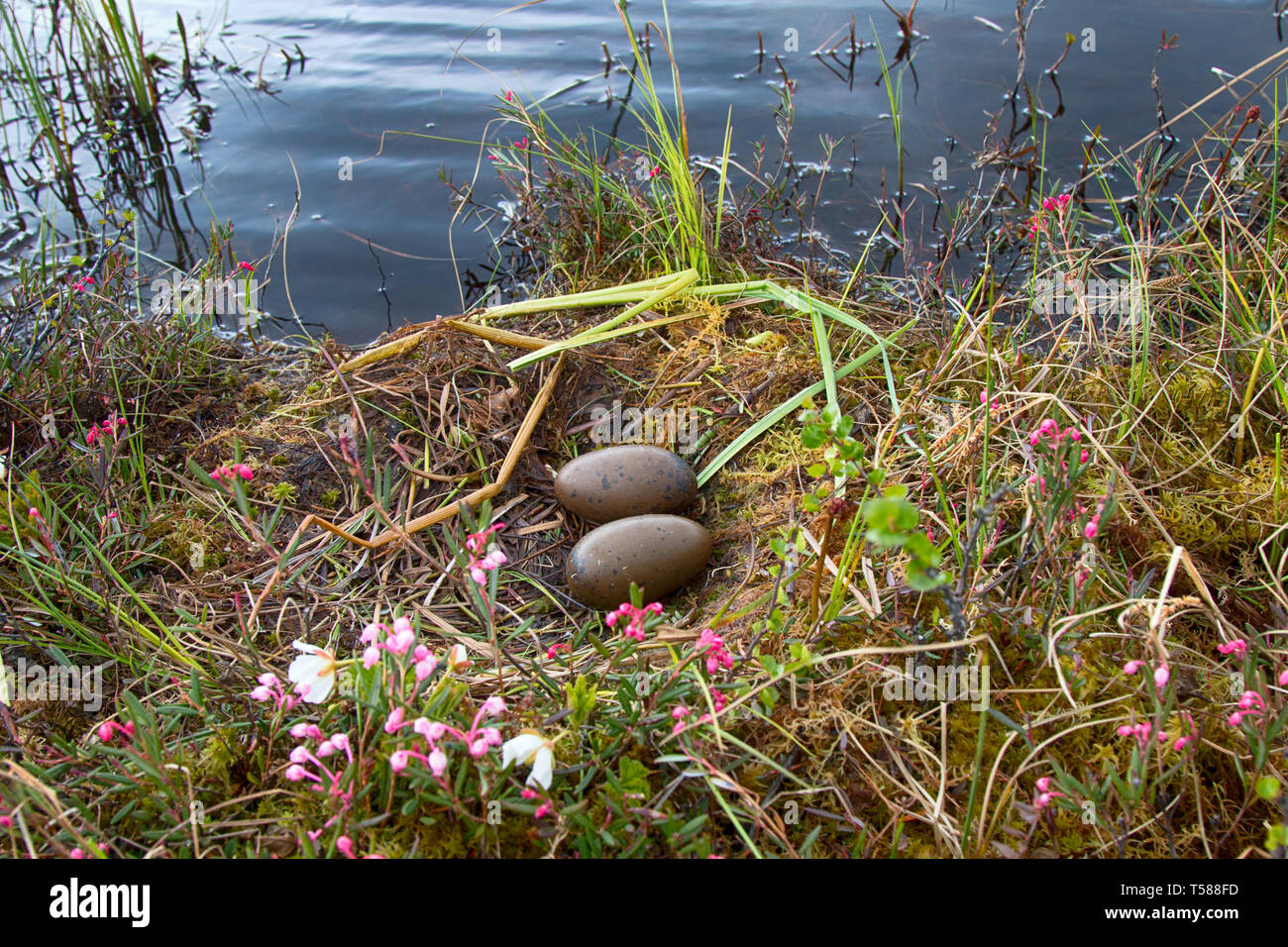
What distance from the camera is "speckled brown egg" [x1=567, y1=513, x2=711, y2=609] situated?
8.18 feet

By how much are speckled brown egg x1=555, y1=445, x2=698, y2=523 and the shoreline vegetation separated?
0.17 metres

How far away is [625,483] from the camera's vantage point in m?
2.69

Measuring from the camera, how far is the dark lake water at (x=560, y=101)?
4363mm

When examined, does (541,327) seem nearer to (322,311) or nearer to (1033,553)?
(322,311)

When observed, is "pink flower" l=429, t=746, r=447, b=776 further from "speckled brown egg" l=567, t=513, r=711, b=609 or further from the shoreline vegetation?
"speckled brown egg" l=567, t=513, r=711, b=609

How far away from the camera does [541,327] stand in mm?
3408

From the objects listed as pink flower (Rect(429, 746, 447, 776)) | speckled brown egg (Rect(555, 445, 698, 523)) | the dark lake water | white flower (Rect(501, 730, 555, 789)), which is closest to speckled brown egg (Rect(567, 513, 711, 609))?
speckled brown egg (Rect(555, 445, 698, 523))

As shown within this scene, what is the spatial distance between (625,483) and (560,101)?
3556 millimetres

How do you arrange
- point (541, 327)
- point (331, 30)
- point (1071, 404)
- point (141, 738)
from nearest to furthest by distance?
point (141, 738) → point (1071, 404) → point (541, 327) → point (331, 30)

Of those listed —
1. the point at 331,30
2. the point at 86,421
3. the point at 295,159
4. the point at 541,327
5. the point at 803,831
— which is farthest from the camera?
the point at 331,30

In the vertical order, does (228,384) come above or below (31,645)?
above

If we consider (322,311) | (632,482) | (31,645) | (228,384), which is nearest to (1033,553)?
(632,482)

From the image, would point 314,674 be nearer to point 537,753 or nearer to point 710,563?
point 537,753

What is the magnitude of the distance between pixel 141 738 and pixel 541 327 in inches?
89.0
